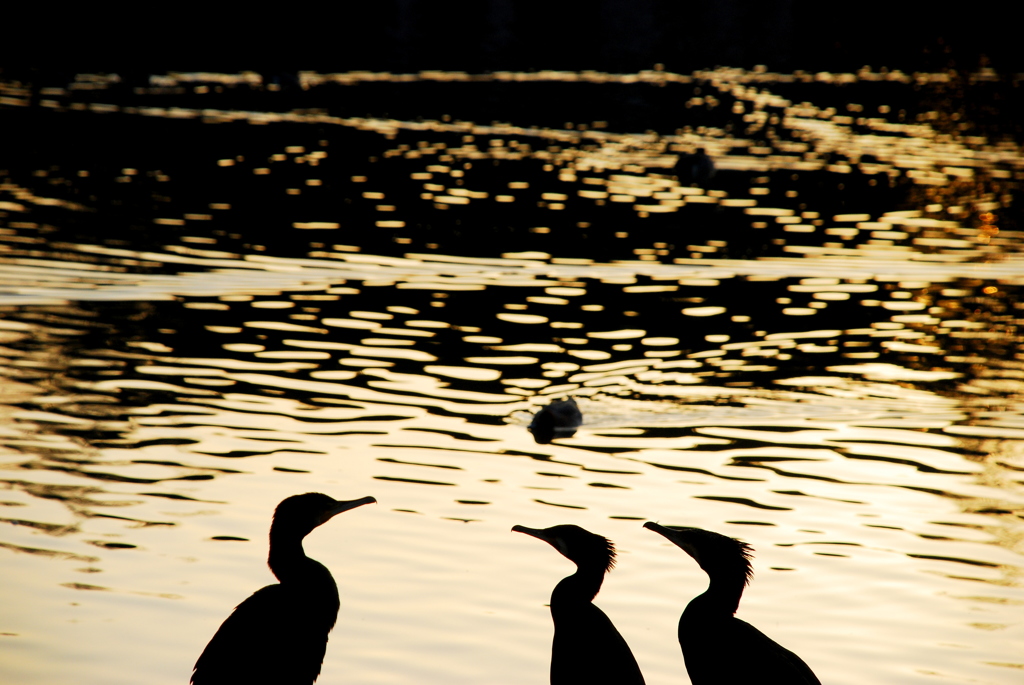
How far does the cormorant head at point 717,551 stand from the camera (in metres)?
6.22

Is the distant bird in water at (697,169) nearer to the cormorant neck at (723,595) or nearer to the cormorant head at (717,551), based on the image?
the cormorant head at (717,551)

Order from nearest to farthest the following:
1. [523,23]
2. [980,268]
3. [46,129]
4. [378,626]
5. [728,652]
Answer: [728,652], [378,626], [980,268], [46,129], [523,23]

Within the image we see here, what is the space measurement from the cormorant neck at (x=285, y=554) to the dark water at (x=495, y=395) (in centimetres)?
186

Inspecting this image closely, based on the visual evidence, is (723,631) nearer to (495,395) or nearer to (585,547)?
(585,547)

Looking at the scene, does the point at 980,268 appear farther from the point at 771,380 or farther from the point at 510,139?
the point at 510,139

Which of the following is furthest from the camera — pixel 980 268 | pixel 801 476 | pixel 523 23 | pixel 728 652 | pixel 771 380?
pixel 523 23

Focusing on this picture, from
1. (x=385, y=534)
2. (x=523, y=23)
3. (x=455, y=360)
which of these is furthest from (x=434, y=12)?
(x=385, y=534)

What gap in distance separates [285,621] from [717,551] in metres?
2.21

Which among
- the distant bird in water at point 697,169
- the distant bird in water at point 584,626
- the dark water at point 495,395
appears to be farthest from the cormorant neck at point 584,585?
the distant bird in water at point 697,169

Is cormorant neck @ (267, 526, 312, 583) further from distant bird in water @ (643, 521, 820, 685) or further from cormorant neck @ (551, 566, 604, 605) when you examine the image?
distant bird in water @ (643, 521, 820, 685)

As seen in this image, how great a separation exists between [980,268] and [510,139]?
57.7 feet

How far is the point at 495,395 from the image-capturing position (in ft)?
48.6

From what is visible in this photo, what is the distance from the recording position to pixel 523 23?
78.9 metres

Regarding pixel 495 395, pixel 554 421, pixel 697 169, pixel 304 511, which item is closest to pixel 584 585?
pixel 304 511
